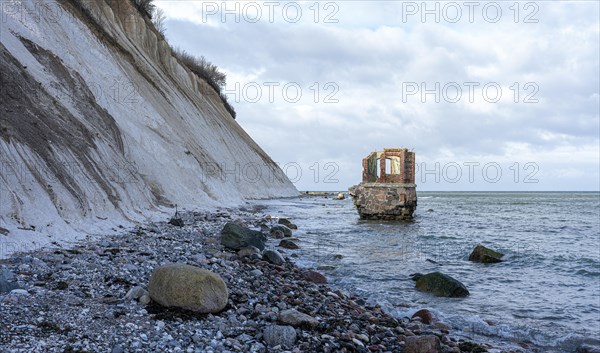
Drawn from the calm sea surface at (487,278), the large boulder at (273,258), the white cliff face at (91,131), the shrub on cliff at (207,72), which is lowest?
the calm sea surface at (487,278)

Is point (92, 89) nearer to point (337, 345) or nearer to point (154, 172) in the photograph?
point (154, 172)

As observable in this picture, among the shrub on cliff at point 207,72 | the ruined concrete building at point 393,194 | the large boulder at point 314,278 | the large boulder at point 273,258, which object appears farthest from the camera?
the shrub on cliff at point 207,72

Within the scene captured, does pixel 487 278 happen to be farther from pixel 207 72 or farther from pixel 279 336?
pixel 207 72

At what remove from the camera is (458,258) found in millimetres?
17703

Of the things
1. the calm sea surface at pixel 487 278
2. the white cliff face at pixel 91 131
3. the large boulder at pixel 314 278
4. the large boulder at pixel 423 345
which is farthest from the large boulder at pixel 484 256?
the white cliff face at pixel 91 131

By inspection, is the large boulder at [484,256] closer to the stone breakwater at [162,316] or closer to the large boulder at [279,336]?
the stone breakwater at [162,316]

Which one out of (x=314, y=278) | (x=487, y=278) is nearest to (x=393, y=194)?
(x=487, y=278)

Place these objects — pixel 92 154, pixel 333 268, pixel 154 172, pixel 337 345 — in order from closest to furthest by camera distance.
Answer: pixel 337 345
pixel 333 268
pixel 92 154
pixel 154 172

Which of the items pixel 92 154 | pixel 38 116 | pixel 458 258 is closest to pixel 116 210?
pixel 92 154

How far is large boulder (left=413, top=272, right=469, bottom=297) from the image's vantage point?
11.2 meters

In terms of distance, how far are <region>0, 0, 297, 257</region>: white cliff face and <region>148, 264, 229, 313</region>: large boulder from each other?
3728mm

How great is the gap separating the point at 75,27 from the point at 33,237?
68.8 feet

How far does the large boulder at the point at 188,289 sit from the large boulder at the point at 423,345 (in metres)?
2.74

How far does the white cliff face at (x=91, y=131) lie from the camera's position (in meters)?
11.4
